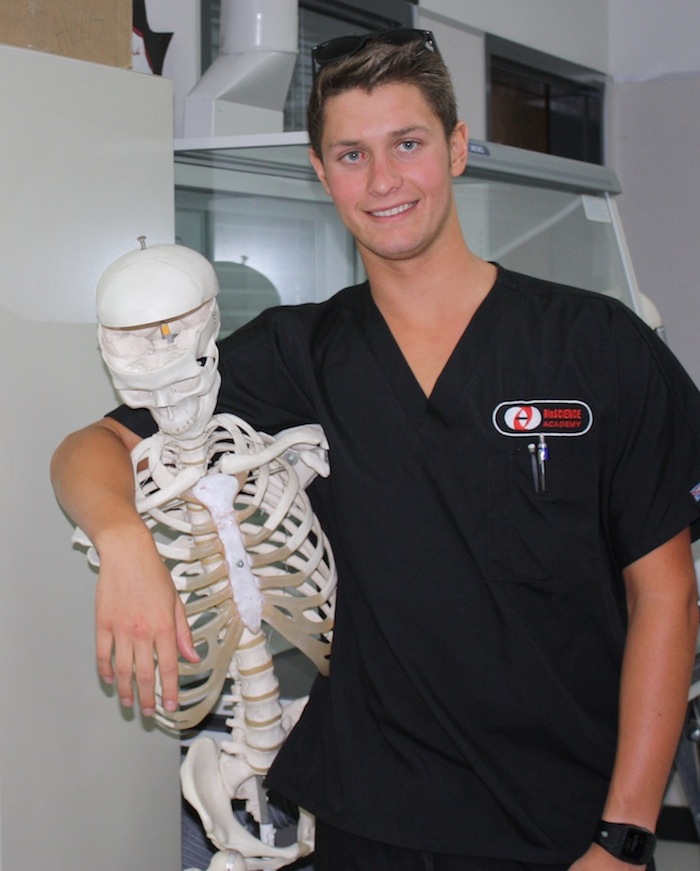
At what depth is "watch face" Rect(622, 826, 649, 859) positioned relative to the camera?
1.28m

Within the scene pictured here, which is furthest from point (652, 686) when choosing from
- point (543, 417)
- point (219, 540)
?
point (219, 540)

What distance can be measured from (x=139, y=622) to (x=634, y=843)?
1.95ft

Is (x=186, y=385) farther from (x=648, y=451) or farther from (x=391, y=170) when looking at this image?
(x=648, y=451)

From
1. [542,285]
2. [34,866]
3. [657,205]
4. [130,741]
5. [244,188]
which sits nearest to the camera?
[542,285]

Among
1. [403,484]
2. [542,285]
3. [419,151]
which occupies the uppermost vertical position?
[419,151]

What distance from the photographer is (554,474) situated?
1348 mm

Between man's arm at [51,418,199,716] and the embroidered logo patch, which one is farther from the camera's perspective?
the embroidered logo patch

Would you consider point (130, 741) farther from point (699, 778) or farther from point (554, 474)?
point (699, 778)

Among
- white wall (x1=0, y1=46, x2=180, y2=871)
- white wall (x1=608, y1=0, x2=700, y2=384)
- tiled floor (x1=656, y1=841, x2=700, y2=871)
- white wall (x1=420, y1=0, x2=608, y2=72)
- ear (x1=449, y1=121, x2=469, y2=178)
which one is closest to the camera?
ear (x1=449, y1=121, x2=469, y2=178)

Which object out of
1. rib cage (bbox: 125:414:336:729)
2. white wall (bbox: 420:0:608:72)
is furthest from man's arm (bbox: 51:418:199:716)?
white wall (bbox: 420:0:608:72)

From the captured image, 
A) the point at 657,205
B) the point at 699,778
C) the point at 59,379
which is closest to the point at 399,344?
the point at 59,379

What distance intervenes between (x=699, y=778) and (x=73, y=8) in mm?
2022

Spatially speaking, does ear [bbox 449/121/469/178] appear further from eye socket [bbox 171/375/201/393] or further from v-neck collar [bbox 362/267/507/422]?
eye socket [bbox 171/375/201/393]

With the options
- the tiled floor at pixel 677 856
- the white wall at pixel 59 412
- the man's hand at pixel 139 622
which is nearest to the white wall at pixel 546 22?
the white wall at pixel 59 412
